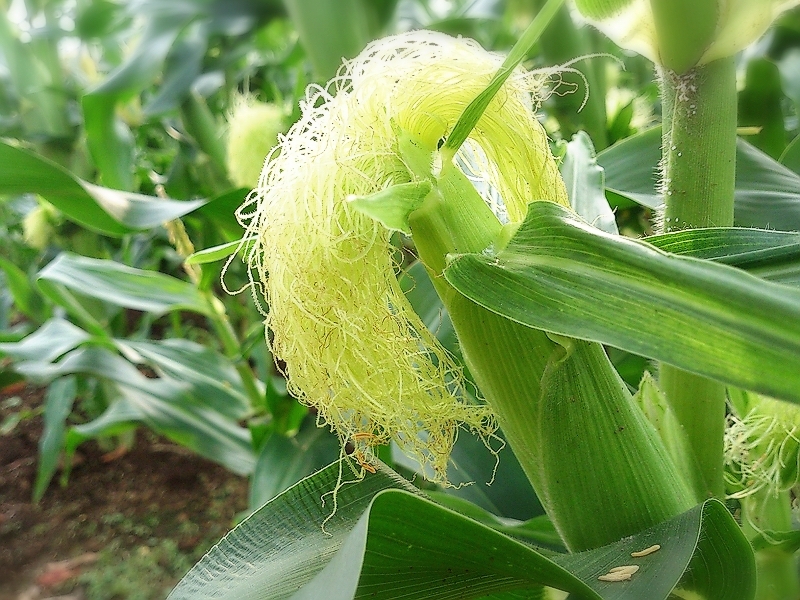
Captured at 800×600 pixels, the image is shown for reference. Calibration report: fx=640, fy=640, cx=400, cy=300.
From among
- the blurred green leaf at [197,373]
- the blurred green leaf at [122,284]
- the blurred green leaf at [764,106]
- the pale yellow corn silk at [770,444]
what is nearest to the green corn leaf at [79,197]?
the blurred green leaf at [122,284]

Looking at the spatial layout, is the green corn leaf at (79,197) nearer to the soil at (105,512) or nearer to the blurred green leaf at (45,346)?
the blurred green leaf at (45,346)

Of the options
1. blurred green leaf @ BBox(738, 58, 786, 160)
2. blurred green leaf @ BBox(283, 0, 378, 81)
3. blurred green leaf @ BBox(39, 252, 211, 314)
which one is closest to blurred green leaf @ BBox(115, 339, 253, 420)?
blurred green leaf @ BBox(39, 252, 211, 314)

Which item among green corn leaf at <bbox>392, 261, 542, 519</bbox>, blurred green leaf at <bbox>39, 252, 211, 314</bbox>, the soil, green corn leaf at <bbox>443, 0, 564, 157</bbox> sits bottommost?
the soil

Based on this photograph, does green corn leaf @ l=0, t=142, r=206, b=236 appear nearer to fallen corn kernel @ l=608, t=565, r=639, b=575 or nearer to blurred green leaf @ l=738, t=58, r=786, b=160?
fallen corn kernel @ l=608, t=565, r=639, b=575

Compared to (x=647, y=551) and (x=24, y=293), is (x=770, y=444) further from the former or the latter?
(x=24, y=293)

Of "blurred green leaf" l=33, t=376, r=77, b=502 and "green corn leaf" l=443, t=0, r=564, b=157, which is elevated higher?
"green corn leaf" l=443, t=0, r=564, b=157

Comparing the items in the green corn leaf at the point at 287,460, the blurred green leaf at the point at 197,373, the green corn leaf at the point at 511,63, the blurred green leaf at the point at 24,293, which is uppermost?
the green corn leaf at the point at 511,63
